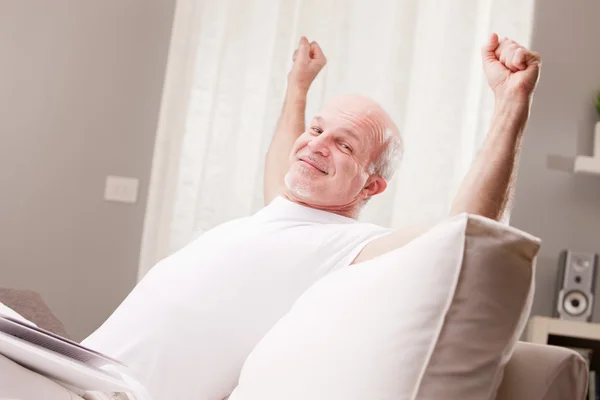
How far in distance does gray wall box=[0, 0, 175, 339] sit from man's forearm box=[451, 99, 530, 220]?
96.9 inches

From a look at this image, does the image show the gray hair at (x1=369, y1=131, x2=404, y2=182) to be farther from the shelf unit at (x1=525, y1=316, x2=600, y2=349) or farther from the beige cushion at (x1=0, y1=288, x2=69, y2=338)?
the shelf unit at (x1=525, y1=316, x2=600, y2=349)

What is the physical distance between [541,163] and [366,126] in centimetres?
196

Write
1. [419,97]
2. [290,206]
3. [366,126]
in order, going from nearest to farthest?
[290,206] < [366,126] < [419,97]

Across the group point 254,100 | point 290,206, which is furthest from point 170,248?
point 290,206

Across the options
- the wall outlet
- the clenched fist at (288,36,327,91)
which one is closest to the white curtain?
the wall outlet

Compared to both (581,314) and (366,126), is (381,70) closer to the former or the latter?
(581,314)

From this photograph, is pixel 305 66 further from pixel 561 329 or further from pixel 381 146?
pixel 561 329

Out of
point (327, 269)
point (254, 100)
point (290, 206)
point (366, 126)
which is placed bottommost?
point (327, 269)

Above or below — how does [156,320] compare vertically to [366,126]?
below

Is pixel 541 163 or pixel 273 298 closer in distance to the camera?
pixel 273 298

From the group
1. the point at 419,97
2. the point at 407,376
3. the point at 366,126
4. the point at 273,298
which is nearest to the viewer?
the point at 407,376

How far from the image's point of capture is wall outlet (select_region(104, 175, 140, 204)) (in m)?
3.74

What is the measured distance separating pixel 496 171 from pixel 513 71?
250mm

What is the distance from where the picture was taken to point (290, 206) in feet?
5.71
